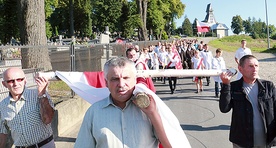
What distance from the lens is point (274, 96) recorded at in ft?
11.8

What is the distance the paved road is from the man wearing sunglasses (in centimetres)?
244

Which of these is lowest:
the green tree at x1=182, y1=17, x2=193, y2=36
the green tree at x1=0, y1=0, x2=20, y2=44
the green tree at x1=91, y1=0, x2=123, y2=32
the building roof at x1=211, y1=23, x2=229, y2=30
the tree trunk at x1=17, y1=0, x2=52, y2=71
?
the tree trunk at x1=17, y1=0, x2=52, y2=71

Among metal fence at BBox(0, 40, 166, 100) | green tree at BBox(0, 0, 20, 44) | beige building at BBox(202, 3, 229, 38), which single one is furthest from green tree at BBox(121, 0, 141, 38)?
beige building at BBox(202, 3, 229, 38)

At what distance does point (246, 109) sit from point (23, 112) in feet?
8.47

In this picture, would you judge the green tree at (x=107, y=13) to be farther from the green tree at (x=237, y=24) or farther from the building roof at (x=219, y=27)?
the green tree at (x=237, y=24)

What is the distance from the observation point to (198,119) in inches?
308

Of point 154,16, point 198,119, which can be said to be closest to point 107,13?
point 154,16

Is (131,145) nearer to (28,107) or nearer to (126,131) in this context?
(126,131)

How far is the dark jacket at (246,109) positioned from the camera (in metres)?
3.52

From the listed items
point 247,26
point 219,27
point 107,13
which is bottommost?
point 107,13

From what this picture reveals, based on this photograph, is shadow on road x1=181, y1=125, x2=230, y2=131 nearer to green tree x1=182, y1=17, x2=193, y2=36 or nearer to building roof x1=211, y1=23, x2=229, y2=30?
green tree x1=182, y1=17, x2=193, y2=36

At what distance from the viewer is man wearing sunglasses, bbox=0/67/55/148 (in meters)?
3.27

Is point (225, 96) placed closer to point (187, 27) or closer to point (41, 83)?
point (41, 83)

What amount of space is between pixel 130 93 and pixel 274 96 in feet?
6.90
